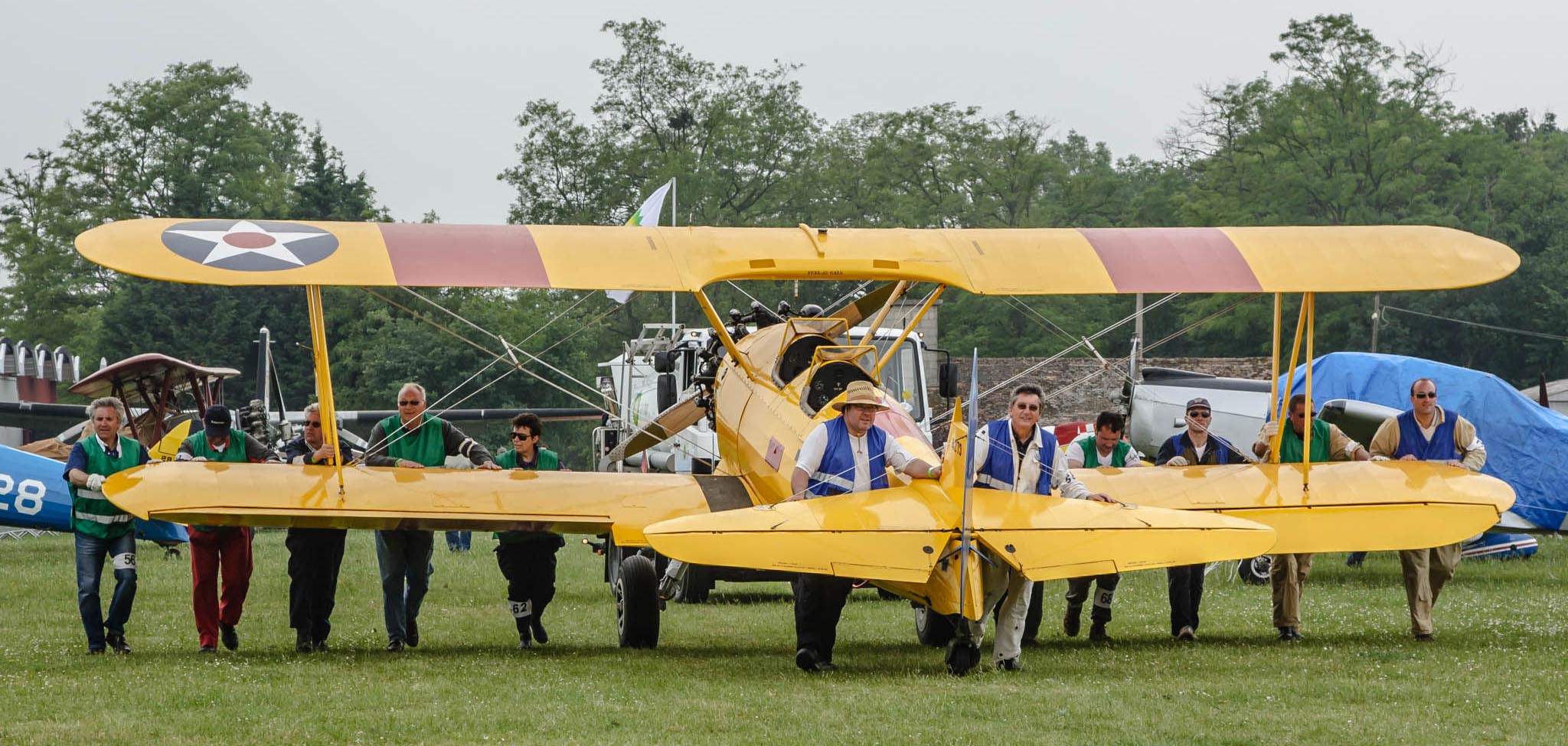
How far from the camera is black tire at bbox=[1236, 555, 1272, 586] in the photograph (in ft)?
53.6

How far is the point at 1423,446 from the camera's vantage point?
1024 cm

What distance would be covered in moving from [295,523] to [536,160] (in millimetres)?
55740

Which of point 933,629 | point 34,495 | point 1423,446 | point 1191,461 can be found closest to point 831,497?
point 933,629

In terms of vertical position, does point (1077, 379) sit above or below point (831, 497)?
below

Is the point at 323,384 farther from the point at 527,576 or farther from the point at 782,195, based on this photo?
the point at 782,195

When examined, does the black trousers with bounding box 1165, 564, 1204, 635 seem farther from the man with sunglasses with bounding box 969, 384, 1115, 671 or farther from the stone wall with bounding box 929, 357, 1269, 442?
the stone wall with bounding box 929, 357, 1269, 442

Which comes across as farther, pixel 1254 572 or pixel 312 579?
pixel 1254 572

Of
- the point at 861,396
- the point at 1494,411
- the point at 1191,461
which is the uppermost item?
the point at 861,396

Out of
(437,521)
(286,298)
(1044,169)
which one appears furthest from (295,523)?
(1044,169)

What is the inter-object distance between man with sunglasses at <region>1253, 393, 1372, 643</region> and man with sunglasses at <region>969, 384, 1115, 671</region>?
Result: 2.16m

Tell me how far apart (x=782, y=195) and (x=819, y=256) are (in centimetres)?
5290

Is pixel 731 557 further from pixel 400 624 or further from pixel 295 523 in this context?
pixel 400 624

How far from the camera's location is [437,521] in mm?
9516

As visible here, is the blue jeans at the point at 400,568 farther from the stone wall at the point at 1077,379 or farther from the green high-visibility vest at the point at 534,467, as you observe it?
the stone wall at the point at 1077,379
